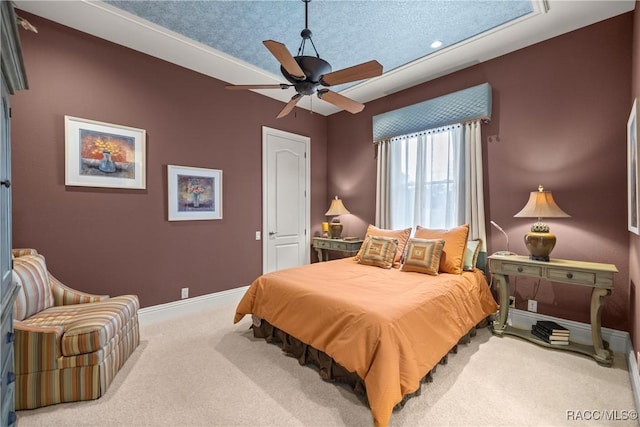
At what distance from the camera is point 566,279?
245 cm

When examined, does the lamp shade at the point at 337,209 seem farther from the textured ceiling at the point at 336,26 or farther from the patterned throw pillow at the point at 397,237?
the textured ceiling at the point at 336,26

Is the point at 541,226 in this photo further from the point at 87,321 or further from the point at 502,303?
the point at 87,321

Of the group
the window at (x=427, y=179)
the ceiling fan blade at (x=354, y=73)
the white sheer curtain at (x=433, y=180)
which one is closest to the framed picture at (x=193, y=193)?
the ceiling fan blade at (x=354, y=73)

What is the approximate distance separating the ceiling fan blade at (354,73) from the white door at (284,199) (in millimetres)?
2221

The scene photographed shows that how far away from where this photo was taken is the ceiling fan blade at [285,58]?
5.87ft

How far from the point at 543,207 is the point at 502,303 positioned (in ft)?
3.36

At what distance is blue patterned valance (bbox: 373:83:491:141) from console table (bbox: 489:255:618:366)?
1693 millimetres

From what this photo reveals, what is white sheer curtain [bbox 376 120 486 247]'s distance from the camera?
3363 millimetres

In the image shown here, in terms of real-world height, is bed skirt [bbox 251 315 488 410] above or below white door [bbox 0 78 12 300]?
below

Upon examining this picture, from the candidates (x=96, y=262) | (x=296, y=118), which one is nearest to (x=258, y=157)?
(x=296, y=118)

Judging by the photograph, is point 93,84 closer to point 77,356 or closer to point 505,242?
point 77,356

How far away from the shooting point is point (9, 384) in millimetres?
1224

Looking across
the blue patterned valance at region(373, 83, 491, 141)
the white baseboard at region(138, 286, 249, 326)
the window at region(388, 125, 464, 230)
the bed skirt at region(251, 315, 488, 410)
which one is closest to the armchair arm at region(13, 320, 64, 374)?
the white baseboard at region(138, 286, 249, 326)

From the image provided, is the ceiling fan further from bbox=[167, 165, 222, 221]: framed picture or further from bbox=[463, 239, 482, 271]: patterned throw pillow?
bbox=[463, 239, 482, 271]: patterned throw pillow
